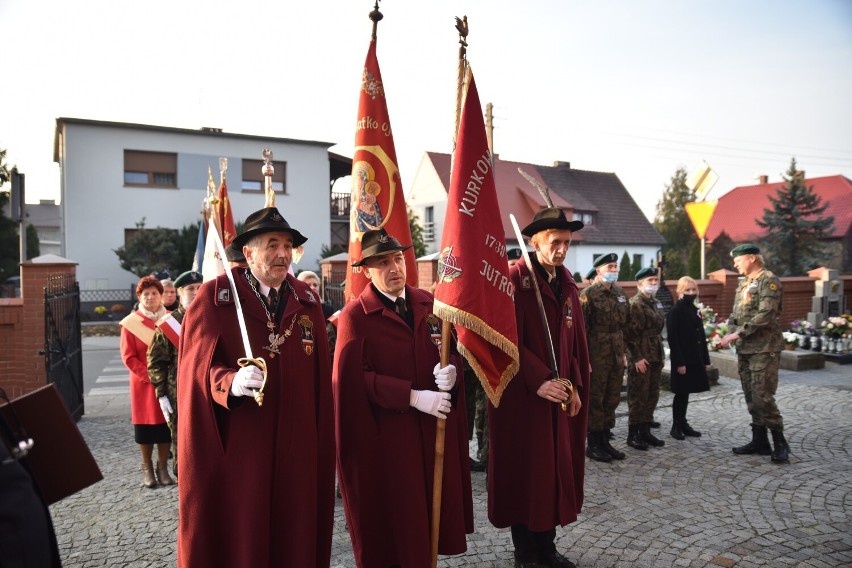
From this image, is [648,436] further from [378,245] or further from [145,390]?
[145,390]

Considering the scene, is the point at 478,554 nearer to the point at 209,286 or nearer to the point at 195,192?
the point at 209,286

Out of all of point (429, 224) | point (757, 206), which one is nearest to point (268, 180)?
point (429, 224)

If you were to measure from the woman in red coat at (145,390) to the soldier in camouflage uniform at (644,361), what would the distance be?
196 inches

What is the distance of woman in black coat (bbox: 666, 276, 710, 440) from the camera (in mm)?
6867

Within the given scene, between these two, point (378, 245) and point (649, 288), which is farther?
point (649, 288)

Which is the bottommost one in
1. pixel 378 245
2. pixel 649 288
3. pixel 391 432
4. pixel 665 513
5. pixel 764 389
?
pixel 665 513

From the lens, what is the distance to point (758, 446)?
612 centimetres

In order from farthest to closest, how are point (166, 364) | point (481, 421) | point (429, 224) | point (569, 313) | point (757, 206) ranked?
point (757, 206) < point (429, 224) < point (481, 421) < point (166, 364) < point (569, 313)

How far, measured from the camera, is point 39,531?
1751 millimetres

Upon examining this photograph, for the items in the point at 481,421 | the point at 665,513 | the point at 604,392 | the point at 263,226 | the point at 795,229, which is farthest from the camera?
the point at 795,229

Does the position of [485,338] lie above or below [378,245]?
below

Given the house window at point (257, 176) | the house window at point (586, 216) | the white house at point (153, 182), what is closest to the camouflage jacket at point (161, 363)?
the white house at point (153, 182)

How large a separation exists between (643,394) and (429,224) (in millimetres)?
31983

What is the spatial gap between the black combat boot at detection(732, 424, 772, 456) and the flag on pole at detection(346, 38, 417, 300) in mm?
4053
